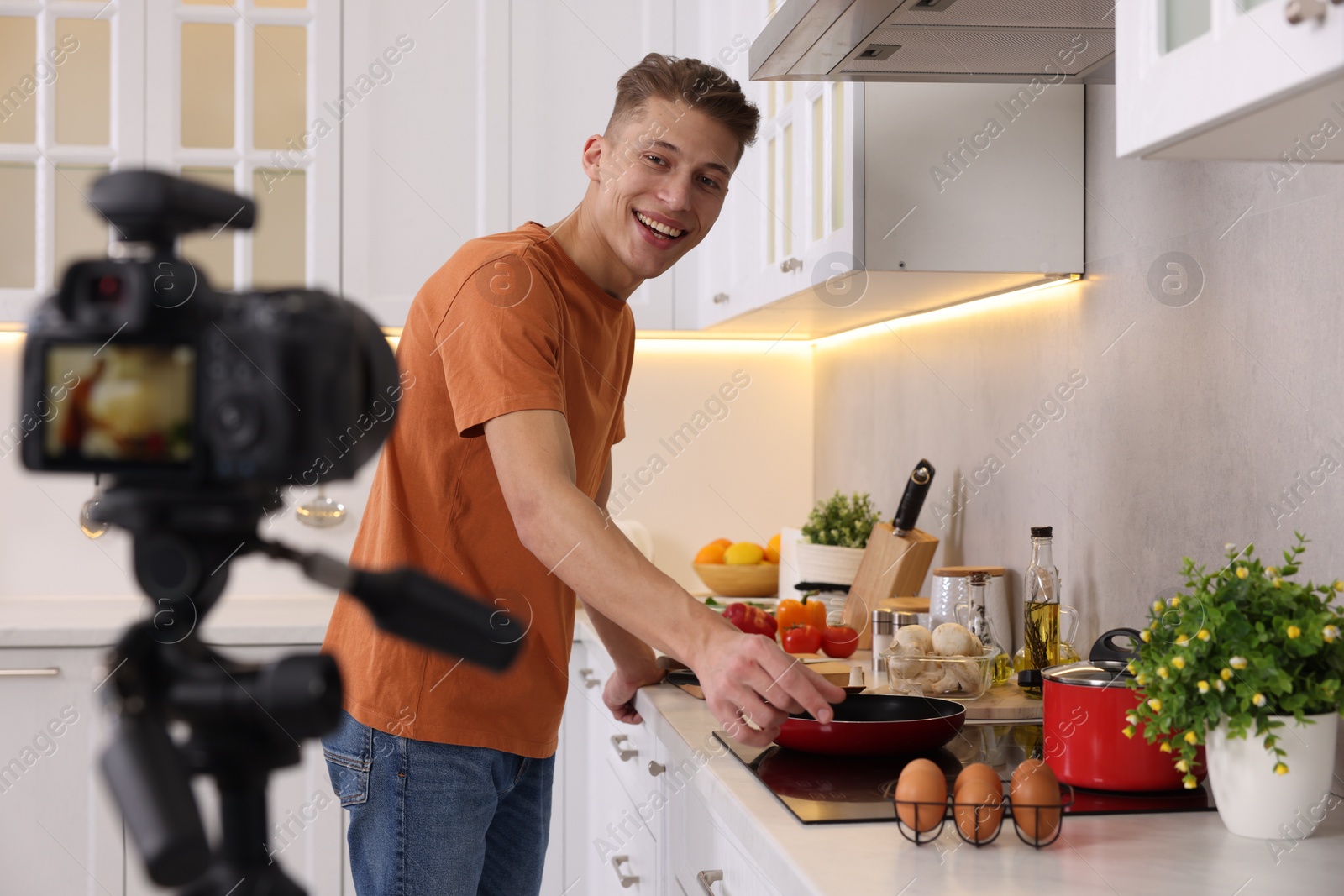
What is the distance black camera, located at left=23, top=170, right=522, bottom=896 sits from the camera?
319 mm

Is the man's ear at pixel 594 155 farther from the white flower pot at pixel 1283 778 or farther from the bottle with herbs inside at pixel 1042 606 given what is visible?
the white flower pot at pixel 1283 778

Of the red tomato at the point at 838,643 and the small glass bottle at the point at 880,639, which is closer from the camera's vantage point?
the small glass bottle at the point at 880,639

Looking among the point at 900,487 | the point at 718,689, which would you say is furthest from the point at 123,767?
the point at 900,487

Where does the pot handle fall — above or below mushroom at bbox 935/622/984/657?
above

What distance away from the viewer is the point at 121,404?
12.7 inches

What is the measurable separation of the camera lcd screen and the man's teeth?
1083 millimetres

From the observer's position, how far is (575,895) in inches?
95.3

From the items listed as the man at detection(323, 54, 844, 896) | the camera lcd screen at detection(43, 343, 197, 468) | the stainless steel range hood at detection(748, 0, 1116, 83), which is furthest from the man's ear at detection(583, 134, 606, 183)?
the camera lcd screen at detection(43, 343, 197, 468)

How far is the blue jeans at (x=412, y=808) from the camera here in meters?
1.26

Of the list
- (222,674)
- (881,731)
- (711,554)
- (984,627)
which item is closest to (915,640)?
(984,627)

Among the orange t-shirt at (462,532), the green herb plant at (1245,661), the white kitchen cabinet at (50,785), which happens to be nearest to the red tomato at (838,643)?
the orange t-shirt at (462,532)

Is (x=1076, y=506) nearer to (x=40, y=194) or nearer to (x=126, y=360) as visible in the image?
(x=126, y=360)

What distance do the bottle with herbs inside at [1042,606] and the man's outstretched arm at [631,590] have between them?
637 millimetres

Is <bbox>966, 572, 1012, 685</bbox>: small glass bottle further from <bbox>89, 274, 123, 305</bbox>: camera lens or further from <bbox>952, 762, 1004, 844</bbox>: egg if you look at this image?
<bbox>89, 274, 123, 305</bbox>: camera lens
